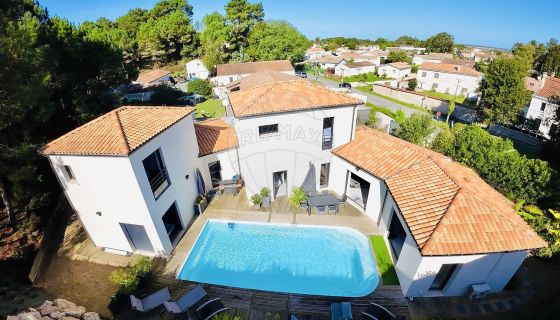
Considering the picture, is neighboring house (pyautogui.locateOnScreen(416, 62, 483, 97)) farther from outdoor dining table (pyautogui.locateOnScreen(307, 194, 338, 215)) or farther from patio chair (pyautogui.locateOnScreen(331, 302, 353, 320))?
patio chair (pyautogui.locateOnScreen(331, 302, 353, 320))

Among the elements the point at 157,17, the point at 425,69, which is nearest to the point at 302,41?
the point at 425,69

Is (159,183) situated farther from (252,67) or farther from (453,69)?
(453,69)

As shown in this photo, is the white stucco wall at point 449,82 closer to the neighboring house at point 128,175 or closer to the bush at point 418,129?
the bush at point 418,129

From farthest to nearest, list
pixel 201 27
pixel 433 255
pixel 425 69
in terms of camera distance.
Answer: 1. pixel 201 27
2. pixel 425 69
3. pixel 433 255

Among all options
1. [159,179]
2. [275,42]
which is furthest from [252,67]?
[159,179]

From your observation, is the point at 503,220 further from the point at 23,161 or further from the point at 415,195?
the point at 23,161

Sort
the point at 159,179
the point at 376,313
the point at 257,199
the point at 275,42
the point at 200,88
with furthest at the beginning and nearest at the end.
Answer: the point at 275,42 < the point at 200,88 < the point at 257,199 < the point at 159,179 < the point at 376,313

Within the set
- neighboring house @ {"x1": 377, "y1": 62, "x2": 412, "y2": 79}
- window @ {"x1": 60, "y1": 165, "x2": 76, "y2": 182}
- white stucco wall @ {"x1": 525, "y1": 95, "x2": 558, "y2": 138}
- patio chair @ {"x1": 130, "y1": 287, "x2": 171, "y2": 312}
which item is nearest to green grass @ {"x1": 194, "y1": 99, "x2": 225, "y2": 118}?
window @ {"x1": 60, "y1": 165, "x2": 76, "y2": 182}

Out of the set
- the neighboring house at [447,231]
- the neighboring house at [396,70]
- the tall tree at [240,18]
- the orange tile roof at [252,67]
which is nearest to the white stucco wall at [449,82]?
the neighboring house at [396,70]
